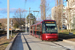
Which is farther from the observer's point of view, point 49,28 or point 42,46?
point 49,28

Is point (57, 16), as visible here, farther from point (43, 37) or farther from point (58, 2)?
point (43, 37)

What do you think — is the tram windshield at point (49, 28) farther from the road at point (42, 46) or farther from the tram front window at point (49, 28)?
the road at point (42, 46)

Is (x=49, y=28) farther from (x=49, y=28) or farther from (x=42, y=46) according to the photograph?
(x=42, y=46)

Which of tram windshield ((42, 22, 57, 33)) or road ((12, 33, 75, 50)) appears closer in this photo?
road ((12, 33, 75, 50))

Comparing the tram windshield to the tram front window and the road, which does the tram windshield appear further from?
the road

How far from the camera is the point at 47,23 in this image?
16.3m

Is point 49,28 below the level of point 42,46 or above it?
above

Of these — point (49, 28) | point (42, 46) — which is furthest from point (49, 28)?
point (42, 46)

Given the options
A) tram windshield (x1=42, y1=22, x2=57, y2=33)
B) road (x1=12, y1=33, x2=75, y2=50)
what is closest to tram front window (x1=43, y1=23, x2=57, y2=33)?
tram windshield (x1=42, y1=22, x2=57, y2=33)

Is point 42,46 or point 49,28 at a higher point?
point 49,28

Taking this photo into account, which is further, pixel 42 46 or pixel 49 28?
pixel 49 28

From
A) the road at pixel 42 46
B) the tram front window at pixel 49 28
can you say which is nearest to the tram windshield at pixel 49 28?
the tram front window at pixel 49 28

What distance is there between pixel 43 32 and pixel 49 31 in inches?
32.3

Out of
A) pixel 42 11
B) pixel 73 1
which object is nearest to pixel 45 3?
pixel 42 11
